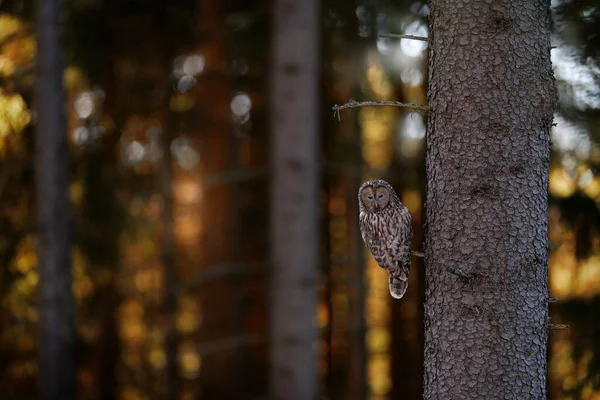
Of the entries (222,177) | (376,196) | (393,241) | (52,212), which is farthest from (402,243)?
(52,212)

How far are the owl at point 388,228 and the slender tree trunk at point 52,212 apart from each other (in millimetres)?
4895

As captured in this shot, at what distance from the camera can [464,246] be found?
96.0 inches

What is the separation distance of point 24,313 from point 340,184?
17.4ft

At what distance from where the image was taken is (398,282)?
299 cm

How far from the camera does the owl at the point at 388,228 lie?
281 cm

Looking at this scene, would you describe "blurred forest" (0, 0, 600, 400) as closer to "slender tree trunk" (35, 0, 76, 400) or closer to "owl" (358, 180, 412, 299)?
"slender tree trunk" (35, 0, 76, 400)

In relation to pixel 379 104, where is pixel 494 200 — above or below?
below

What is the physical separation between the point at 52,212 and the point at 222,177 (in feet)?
5.85

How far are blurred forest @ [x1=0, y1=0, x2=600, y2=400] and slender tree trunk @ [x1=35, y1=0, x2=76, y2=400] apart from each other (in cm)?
31

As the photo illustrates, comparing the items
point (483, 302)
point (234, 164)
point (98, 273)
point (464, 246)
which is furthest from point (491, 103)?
point (98, 273)

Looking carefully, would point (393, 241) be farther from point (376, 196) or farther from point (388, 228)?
point (376, 196)

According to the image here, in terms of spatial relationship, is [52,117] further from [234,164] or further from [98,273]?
[98,273]

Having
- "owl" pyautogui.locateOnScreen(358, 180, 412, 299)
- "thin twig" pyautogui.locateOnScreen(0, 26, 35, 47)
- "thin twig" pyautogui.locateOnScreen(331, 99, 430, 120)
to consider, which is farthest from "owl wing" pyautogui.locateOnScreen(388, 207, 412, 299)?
"thin twig" pyautogui.locateOnScreen(0, 26, 35, 47)

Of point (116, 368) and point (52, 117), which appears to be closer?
point (52, 117)
